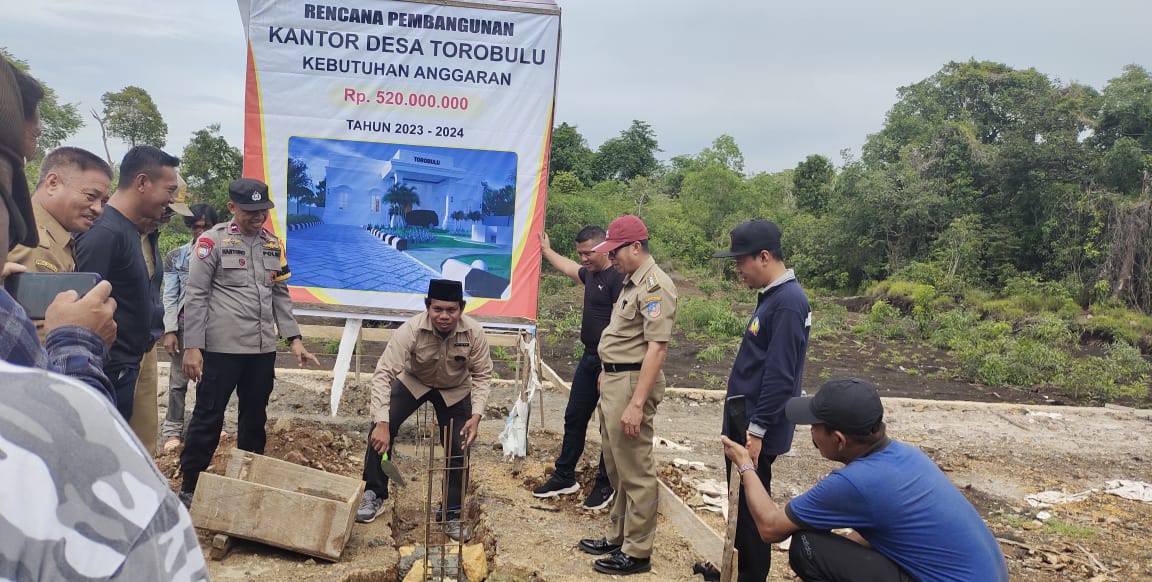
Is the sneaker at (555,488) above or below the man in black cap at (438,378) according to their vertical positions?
below

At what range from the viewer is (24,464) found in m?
0.75

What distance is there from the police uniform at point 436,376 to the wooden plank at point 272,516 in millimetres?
545

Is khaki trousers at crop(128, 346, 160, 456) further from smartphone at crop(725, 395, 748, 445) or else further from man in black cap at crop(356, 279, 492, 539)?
smartphone at crop(725, 395, 748, 445)

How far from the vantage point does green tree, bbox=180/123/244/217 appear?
21.4 meters

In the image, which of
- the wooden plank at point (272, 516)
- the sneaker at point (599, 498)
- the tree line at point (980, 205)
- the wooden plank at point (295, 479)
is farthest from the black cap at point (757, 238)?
the tree line at point (980, 205)

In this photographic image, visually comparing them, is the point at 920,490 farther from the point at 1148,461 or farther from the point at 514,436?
the point at 1148,461

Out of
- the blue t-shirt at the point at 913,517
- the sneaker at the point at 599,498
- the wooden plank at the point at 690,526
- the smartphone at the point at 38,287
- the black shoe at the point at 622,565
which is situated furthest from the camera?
the sneaker at the point at 599,498

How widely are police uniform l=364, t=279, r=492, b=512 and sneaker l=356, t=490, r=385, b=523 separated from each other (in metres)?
0.04

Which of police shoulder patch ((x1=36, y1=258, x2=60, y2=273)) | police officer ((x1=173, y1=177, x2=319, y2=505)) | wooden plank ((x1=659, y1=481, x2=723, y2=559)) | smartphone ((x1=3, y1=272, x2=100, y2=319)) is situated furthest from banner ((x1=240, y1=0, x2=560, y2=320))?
smartphone ((x1=3, y1=272, x2=100, y2=319))

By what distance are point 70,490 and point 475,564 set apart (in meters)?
3.30

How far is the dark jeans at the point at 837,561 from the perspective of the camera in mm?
2848

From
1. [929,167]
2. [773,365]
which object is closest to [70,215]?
[773,365]

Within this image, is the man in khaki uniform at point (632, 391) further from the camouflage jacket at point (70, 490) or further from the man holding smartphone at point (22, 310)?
the camouflage jacket at point (70, 490)

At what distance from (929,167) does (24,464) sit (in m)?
26.6
